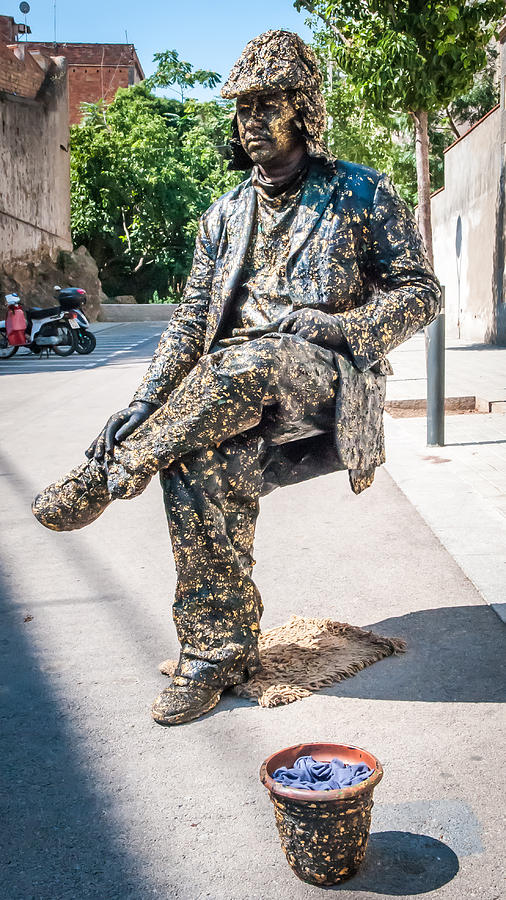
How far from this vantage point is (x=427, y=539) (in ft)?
16.4

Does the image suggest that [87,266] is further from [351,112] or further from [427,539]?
[427,539]

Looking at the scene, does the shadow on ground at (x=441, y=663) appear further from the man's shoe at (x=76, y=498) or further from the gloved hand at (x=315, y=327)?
the gloved hand at (x=315, y=327)

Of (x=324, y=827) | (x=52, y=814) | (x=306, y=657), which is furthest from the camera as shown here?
(x=306, y=657)

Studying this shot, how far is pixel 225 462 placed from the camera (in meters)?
2.88

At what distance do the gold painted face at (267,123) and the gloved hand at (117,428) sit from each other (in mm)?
858

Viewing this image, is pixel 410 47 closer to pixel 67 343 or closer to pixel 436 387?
pixel 436 387

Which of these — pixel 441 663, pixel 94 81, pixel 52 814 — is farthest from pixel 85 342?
pixel 94 81

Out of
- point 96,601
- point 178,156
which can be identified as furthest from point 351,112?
point 178,156

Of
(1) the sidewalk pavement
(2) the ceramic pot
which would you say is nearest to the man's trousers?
(2) the ceramic pot

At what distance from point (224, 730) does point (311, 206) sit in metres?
1.60

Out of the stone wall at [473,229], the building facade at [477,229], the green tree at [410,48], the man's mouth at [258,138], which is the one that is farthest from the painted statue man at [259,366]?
the stone wall at [473,229]

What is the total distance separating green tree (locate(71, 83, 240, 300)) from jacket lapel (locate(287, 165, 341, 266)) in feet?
114

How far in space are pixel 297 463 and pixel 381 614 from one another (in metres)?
0.86

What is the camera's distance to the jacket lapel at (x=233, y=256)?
3166 millimetres
